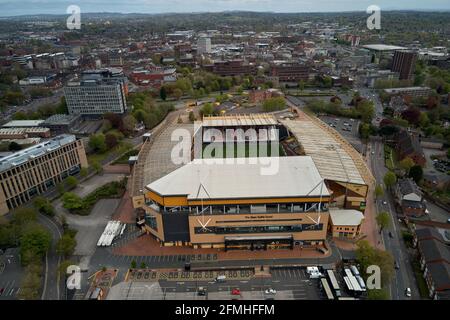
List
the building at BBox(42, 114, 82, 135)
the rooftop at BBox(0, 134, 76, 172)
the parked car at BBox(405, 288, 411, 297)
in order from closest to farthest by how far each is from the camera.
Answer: the parked car at BBox(405, 288, 411, 297)
the rooftop at BBox(0, 134, 76, 172)
the building at BBox(42, 114, 82, 135)

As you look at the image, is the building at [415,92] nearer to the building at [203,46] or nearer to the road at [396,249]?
the road at [396,249]

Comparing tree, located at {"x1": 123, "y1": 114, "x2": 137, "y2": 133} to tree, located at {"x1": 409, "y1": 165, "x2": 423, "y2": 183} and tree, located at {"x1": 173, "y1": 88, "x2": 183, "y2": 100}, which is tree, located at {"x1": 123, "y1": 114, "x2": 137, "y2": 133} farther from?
tree, located at {"x1": 409, "y1": 165, "x2": 423, "y2": 183}

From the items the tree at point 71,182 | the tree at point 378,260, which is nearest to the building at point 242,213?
the tree at point 378,260

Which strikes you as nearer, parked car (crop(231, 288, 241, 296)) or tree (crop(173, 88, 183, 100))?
parked car (crop(231, 288, 241, 296))

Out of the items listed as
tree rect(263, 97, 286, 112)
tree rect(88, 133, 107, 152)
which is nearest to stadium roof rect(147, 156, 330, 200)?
tree rect(88, 133, 107, 152)

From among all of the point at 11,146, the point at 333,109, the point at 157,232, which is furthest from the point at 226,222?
the point at 333,109

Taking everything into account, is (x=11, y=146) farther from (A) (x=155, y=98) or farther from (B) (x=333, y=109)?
(B) (x=333, y=109)
